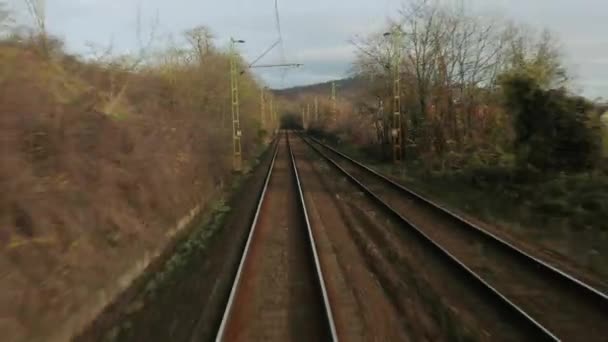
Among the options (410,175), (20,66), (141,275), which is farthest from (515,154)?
(20,66)

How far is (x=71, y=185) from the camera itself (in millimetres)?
9625

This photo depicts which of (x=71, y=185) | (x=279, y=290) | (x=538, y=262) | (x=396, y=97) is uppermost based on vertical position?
(x=396, y=97)

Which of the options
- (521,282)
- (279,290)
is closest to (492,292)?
(521,282)

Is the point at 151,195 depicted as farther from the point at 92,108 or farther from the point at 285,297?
the point at 285,297

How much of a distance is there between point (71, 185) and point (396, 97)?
90.0 feet

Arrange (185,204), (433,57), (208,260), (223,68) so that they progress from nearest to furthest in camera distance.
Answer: (208,260) → (185,204) → (433,57) → (223,68)

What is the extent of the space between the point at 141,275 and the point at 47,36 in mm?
6005

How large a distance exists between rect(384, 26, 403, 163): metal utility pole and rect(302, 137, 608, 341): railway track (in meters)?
19.2

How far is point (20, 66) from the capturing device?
9156 millimetres

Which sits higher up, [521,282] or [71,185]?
[71,185]

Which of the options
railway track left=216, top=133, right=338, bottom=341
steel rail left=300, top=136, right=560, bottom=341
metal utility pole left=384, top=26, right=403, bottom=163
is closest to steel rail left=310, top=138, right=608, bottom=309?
steel rail left=300, top=136, right=560, bottom=341

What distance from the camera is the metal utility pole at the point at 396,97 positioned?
34.0 m

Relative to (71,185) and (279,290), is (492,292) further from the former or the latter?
(71,185)

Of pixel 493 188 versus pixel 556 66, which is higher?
pixel 556 66
